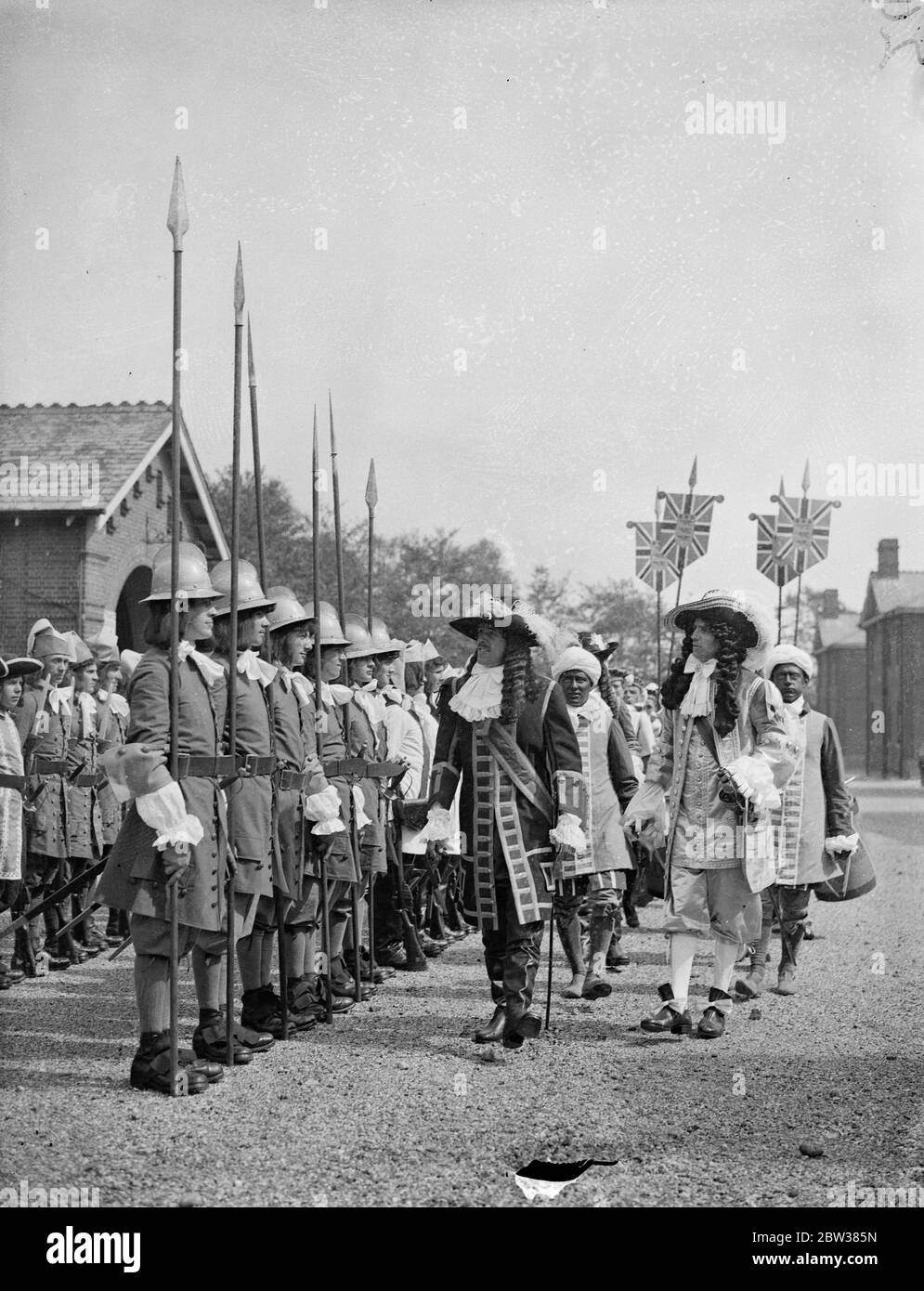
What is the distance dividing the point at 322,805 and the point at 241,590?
1.14 metres

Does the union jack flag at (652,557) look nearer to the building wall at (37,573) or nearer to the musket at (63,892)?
the building wall at (37,573)

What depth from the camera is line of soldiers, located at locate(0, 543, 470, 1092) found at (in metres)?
5.73

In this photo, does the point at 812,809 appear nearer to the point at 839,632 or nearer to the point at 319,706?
the point at 319,706

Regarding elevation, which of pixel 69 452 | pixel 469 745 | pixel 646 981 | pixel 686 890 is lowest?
pixel 646 981

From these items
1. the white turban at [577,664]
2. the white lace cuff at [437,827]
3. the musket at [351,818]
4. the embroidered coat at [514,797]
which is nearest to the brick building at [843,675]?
the white turban at [577,664]

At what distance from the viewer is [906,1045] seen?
6.80m

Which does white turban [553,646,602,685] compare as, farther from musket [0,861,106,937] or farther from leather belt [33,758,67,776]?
leather belt [33,758,67,776]

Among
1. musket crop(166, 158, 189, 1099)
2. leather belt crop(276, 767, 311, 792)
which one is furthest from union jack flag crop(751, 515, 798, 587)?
musket crop(166, 158, 189, 1099)

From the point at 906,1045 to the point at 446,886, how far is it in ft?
15.2

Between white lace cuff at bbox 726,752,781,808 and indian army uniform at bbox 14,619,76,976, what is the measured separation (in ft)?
15.0

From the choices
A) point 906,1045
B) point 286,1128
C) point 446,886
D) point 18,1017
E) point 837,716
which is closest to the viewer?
point 286,1128
